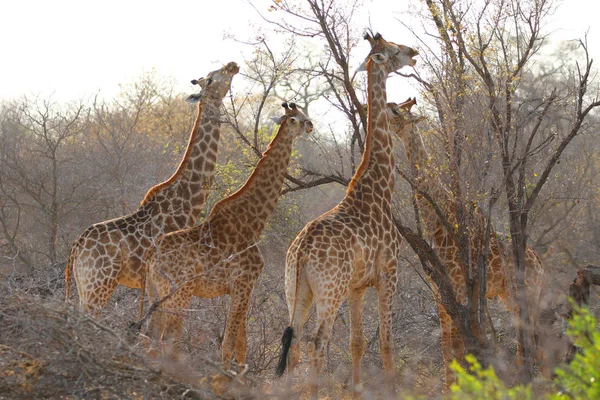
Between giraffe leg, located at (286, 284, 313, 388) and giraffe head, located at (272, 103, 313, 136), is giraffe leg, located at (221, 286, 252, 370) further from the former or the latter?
giraffe head, located at (272, 103, 313, 136)

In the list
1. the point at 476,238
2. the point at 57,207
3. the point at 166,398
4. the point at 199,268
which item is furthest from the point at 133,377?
the point at 57,207

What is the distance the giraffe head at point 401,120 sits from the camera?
8609 mm

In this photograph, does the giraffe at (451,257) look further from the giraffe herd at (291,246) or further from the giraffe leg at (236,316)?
the giraffe leg at (236,316)

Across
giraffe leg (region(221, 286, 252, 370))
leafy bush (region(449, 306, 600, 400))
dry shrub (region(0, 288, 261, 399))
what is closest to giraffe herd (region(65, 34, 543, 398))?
giraffe leg (region(221, 286, 252, 370))

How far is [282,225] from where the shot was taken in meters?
13.7

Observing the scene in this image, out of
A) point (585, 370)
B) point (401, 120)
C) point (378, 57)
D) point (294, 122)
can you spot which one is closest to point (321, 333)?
point (294, 122)

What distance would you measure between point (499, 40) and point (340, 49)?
1.47m

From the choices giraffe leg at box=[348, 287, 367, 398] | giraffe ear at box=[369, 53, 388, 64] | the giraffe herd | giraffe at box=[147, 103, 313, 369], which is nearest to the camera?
the giraffe herd

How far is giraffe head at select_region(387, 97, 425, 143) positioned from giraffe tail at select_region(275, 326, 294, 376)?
2.62 m

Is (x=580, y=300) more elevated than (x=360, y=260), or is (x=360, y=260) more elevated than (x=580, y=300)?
(x=360, y=260)

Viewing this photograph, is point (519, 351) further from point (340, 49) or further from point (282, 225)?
point (282, 225)

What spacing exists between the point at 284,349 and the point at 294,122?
2.48 metres

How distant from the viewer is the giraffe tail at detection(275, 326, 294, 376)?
6.69 meters

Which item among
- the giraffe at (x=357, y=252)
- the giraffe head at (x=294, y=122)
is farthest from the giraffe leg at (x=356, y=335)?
the giraffe head at (x=294, y=122)
